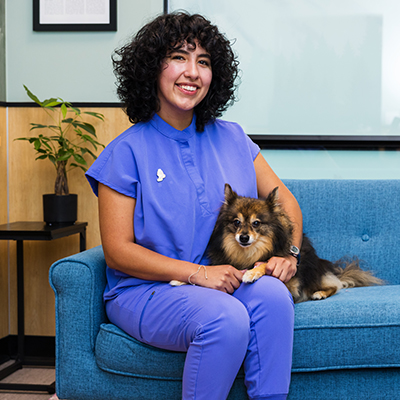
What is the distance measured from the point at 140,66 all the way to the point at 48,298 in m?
1.76

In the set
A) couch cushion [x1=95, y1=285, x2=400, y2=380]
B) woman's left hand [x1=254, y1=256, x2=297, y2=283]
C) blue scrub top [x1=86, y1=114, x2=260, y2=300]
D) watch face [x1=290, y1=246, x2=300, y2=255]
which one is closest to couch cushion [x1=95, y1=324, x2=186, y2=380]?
couch cushion [x1=95, y1=285, x2=400, y2=380]

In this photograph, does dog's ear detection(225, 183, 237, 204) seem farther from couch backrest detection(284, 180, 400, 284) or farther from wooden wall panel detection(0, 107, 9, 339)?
wooden wall panel detection(0, 107, 9, 339)

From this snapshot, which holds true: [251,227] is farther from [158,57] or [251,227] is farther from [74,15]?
[74,15]

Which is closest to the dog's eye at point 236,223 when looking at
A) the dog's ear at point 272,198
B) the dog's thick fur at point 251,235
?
the dog's thick fur at point 251,235

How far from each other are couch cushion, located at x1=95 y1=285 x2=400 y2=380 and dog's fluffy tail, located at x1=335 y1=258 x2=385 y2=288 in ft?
1.59

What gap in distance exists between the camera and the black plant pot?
249 centimetres

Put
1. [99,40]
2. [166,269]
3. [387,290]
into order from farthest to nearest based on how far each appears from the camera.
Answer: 1. [99,40]
2. [387,290]
3. [166,269]

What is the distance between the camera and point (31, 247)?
277cm

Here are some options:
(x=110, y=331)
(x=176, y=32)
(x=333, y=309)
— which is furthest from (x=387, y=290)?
(x=176, y=32)

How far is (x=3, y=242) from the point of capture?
8.93 feet

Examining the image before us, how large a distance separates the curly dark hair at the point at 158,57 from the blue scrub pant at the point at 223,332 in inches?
28.5

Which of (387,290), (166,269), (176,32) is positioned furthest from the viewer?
(387,290)

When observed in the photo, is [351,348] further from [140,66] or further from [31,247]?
[31,247]

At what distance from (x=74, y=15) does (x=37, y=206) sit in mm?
1211
